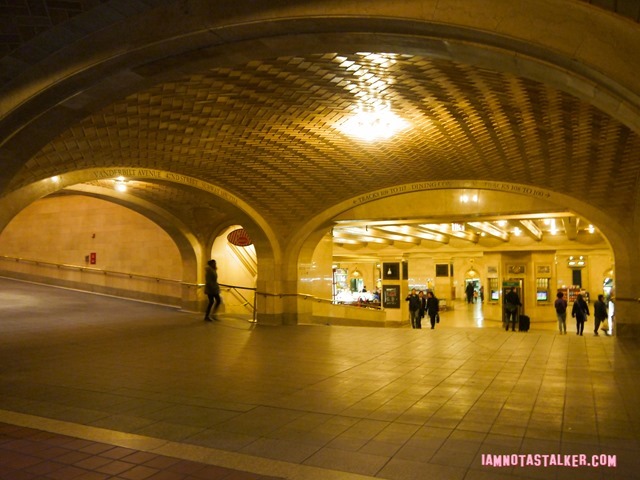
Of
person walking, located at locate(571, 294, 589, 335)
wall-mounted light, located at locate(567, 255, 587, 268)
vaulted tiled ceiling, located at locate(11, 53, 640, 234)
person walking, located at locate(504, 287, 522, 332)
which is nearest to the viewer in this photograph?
vaulted tiled ceiling, located at locate(11, 53, 640, 234)

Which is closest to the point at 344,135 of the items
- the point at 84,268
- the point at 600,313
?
the point at 600,313

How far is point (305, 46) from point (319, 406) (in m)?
3.54

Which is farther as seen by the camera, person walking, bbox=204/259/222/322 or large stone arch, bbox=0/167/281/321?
person walking, bbox=204/259/222/322

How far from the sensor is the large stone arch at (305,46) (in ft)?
12.0

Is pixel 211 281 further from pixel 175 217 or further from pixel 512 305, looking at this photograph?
pixel 512 305

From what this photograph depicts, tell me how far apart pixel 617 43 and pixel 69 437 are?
5.15 metres

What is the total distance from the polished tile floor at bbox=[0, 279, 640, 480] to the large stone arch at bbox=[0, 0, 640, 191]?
8.61ft

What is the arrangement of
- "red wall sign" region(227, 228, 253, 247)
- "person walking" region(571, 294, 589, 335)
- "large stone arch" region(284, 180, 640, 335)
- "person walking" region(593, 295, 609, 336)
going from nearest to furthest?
"large stone arch" region(284, 180, 640, 335), "person walking" region(593, 295, 609, 336), "person walking" region(571, 294, 589, 335), "red wall sign" region(227, 228, 253, 247)

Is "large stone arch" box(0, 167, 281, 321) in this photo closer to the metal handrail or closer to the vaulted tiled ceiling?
the vaulted tiled ceiling

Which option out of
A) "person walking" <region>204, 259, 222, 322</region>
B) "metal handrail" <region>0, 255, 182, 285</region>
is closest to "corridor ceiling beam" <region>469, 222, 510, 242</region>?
"person walking" <region>204, 259, 222, 322</region>

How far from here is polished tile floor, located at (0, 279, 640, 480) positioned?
3770mm

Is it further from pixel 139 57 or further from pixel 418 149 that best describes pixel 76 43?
pixel 418 149

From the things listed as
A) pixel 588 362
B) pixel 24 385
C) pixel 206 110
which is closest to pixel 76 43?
pixel 206 110

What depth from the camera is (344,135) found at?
Answer: 909 centimetres
